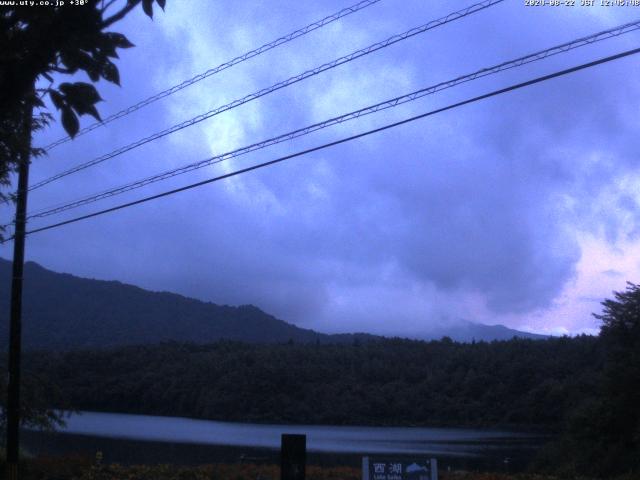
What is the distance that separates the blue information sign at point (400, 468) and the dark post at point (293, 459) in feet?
2.71

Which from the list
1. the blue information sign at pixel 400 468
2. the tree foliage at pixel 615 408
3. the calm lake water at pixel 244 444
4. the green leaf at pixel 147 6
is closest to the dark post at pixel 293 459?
the blue information sign at pixel 400 468

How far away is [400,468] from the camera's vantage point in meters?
10.3

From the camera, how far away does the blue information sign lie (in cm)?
1025

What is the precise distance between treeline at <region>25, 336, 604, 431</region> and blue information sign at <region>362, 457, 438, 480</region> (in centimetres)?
4203

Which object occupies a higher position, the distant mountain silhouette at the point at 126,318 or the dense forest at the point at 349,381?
the distant mountain silhouette at the point at 126,318

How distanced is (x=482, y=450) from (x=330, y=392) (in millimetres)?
32737

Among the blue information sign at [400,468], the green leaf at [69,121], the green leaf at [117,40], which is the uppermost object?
the green leaf at [117,40]

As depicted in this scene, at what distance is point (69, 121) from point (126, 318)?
133974 mm

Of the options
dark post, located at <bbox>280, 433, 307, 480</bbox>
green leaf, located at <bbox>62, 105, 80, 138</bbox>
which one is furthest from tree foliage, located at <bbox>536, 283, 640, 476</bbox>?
green leaf, located at <bbox>62, 105, 80, 138</bbox>

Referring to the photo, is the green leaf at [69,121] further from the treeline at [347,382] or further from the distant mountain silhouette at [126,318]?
the distant mountain silhouette at [126,318]

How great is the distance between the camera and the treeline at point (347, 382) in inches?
2221

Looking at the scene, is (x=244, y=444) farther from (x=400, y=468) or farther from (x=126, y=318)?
(x=126, y=318)

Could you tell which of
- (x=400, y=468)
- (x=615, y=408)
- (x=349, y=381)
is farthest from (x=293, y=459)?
(x=349, y=381)

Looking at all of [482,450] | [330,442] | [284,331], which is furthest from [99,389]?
[284,331]
